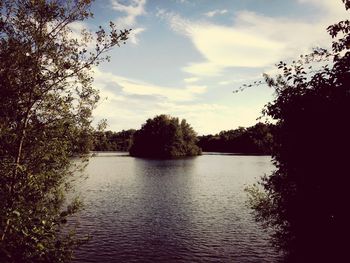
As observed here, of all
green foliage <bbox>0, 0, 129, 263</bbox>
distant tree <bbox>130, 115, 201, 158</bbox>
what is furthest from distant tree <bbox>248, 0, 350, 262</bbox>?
distant tree <bbox>130, 115, 201, 158</bbox>

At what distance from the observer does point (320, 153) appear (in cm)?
1262

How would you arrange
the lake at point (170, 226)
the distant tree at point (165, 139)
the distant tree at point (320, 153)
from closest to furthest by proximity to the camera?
the distant tree at point (320, 153) < the lake at point (170, 226) < the distant tree at point (165, 139)

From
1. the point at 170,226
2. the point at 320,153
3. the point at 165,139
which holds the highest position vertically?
the point at 165,139

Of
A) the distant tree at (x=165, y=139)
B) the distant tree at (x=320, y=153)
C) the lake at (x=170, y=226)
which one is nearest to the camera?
the distant tree at (x=320, y=153)

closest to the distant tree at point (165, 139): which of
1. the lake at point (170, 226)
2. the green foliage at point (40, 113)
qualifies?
the lake at point (170, 226)

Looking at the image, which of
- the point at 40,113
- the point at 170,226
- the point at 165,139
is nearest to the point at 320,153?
the point at 40,113

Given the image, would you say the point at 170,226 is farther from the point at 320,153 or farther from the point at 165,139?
the point at 165,139

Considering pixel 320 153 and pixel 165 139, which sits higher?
pixel 165 139

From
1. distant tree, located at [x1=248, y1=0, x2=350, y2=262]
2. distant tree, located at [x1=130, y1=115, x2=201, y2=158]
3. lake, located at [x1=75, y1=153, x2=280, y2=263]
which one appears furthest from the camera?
distant tree, located at [x1=130, y1=115, x2=201, y2=158]

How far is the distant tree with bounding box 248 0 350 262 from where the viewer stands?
1201 cm

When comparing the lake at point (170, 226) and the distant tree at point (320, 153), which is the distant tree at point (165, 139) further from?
the distant tree at point (320, 153)

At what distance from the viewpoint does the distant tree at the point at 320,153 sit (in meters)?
12.0

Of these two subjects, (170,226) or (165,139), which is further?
(165,139)

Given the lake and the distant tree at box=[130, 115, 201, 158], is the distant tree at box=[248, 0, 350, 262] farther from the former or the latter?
the distant tree at box=[130, 115, 201, 158]
